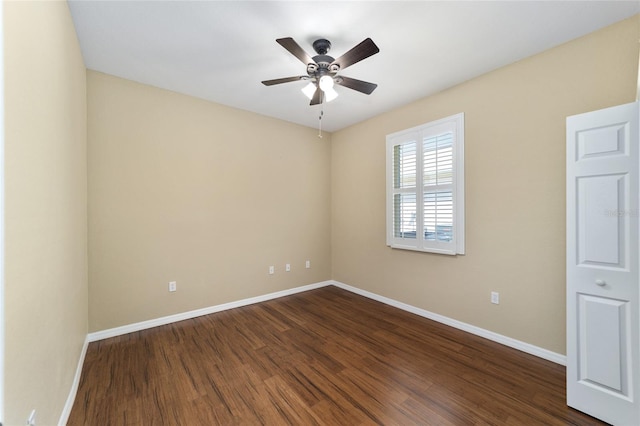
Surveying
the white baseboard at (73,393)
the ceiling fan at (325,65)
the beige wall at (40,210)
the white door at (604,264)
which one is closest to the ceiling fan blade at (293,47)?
the ceiling fan at (325,65)

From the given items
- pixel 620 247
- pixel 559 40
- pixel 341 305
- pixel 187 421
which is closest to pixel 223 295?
pixel 341 305

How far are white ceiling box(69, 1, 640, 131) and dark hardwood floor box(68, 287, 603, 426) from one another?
9.30 feet

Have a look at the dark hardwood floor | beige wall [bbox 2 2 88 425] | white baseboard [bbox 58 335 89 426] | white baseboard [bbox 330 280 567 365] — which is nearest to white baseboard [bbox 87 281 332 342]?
the dark hardwood floor

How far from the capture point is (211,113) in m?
3.39

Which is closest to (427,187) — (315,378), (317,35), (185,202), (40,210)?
(317,35)

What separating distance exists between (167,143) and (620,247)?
4.21 metres

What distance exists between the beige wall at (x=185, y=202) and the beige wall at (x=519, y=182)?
1958 mm

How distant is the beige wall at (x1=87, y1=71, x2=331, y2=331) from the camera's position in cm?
271

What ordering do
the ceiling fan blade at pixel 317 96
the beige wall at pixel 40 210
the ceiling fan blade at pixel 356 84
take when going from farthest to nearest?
1. the ceiling fan blade at pixel 317 96
2. the ceiling fan blade at pixel 356 84
3. the beige wall at pixel 40 210

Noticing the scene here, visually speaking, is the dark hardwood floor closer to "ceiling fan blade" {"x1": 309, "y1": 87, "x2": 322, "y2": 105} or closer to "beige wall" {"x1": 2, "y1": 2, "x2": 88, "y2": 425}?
"beige wall" {"x1": 2, "y1": 2, "x2": 88, "y2": 425}

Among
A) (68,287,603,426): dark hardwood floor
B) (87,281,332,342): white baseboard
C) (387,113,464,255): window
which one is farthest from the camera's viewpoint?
(387,113,464,255): window

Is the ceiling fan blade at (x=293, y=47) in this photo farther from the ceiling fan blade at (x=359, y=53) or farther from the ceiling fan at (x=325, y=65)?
the ceiling fan blade at (x=359, y=53)

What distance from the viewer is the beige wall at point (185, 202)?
2711mm

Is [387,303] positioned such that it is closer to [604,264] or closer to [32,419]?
[604,264]
